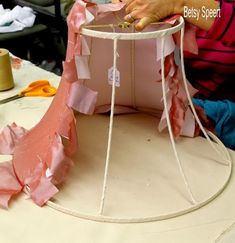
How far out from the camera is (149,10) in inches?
24.4

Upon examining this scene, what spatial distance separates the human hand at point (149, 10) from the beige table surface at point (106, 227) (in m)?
0.29

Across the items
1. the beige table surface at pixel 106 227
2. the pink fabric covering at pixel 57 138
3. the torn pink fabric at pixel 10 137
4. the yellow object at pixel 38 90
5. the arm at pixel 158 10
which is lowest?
the yellow object at pixel 38 90

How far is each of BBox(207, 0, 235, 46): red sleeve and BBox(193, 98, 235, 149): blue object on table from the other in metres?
0.14

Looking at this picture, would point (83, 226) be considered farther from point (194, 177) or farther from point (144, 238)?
point (194, 177)

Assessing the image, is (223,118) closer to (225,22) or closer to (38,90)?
(225,22)

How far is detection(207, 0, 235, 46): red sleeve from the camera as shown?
761mm

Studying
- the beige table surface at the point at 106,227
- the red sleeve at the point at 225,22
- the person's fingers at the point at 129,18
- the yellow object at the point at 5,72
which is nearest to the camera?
the beige table surface at the point at 106,227

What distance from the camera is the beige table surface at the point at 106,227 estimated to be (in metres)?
0.53

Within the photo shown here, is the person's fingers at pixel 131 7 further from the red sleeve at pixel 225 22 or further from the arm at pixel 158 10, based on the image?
the red sleeve at pixel 225 22

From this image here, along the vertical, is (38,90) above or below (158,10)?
below

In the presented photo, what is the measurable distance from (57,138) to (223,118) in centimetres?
37

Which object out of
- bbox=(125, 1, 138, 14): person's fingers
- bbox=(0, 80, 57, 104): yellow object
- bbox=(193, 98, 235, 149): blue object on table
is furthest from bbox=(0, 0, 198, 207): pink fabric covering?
bbox=(0, 80, 57, 104): yellow object

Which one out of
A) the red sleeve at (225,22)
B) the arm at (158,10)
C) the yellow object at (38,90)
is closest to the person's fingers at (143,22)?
the arm at (158,10)

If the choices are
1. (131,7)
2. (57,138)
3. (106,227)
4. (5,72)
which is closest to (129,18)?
(131,7)
